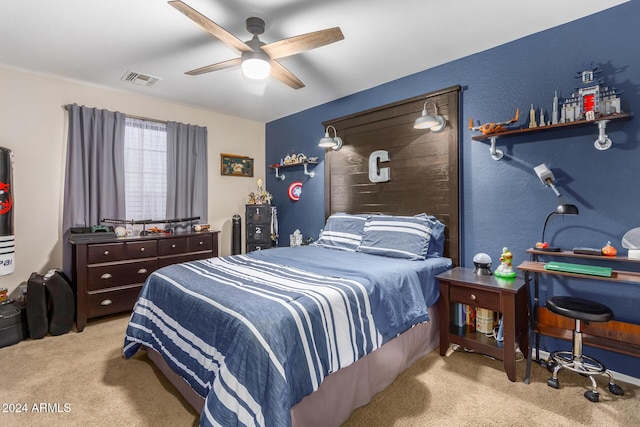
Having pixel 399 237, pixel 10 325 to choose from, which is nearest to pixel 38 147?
pixel 10 325

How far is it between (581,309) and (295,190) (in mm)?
3447

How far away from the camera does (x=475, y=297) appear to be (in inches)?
86.7

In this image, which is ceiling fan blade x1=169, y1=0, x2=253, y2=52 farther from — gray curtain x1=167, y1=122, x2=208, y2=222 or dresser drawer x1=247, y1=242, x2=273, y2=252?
dresser drawer x1=247, y1=242, x2=273, y2=252

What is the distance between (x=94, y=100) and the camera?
3.48 metres

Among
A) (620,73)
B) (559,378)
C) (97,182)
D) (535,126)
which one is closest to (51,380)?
(97,182)

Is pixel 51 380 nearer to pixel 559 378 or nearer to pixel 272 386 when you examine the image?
pixel 272 386

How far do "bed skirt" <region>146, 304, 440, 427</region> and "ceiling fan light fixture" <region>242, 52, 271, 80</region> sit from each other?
212 centimetres

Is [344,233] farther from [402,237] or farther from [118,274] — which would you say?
[118,274]

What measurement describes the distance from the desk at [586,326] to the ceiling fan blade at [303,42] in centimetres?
205

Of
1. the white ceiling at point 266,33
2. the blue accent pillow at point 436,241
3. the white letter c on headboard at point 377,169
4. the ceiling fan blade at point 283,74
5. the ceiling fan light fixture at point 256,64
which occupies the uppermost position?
the white ceiling at point 266,33

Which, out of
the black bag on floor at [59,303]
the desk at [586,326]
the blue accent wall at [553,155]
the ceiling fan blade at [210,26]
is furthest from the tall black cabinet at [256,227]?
the desk at [586,326]

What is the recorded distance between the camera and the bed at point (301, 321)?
128 centimetres

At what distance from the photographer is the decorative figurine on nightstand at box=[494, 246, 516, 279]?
2.30 m

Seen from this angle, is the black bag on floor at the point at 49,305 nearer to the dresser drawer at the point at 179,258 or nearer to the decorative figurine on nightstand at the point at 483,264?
the dresser drawer at the point at 179,258
